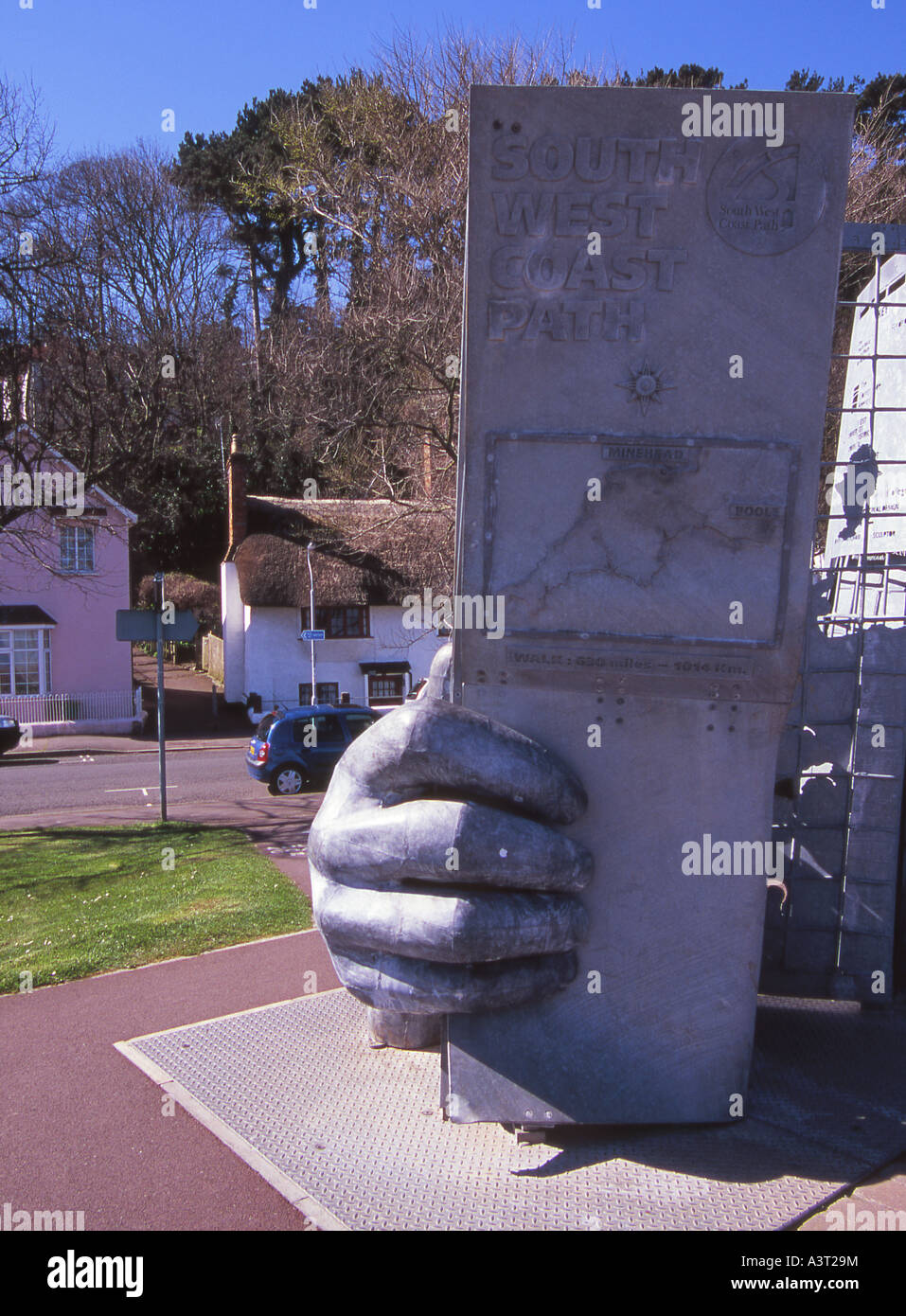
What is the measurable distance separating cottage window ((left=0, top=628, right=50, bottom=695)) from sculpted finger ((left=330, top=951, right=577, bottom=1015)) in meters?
28.2

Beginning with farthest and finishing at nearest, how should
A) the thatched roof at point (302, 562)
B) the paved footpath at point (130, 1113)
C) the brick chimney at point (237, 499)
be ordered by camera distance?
the brick chimney at point (237, 499) < the thatched roof at point (302, 562) < the paved footpath at point (130, 1113)

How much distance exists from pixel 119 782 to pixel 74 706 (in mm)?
9150

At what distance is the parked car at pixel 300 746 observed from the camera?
18344 millimetres

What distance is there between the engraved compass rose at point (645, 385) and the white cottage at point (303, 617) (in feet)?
82.7

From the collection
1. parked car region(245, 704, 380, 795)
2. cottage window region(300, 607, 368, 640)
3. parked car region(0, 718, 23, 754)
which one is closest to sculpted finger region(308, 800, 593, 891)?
parked car region(245, 704, 380, 795)

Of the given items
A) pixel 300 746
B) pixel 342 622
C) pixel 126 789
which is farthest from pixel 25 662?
pixel 300 746

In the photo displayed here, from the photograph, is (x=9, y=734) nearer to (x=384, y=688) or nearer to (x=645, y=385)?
(x=384, y=688)

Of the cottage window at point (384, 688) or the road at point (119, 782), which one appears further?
the cottage window at point (384, 688)

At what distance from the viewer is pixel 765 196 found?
11.1 feet

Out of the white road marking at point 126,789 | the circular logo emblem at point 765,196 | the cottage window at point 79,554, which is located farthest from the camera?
the cottage window at point 79,554

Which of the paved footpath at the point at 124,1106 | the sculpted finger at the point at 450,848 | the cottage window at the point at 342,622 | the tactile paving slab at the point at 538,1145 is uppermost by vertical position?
the sculpted finger at the point at 450,848

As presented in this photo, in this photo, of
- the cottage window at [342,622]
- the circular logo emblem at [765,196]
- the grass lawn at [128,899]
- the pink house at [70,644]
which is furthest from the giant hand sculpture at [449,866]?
the cottage window at [342,622]

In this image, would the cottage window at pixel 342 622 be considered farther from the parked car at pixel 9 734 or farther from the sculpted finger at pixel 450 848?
the sculpted finger at pixel 450 848

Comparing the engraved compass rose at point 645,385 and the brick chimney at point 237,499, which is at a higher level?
the brick chimney at point 237,499
